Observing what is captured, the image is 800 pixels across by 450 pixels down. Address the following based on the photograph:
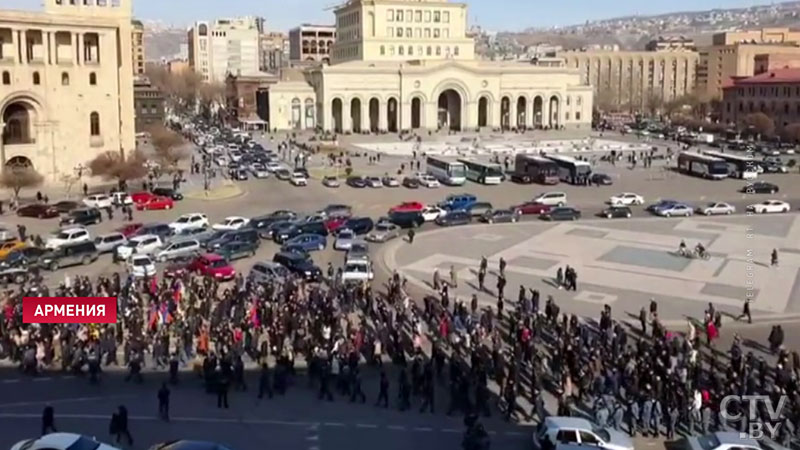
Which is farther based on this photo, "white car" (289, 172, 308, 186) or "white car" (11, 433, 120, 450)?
"white car" (289, 172, 308, 186)

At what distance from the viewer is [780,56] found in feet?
363

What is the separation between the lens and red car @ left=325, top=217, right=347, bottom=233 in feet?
112

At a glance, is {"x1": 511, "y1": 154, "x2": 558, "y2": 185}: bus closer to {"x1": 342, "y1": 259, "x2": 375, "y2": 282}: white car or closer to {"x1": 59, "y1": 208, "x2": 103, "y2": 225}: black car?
{"x1": 59, "y1": 208, "x2": 103, "y2": 225}: black car

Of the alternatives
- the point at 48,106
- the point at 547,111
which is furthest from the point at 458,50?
the point at 48,106

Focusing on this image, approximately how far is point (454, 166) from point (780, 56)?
7630 cm

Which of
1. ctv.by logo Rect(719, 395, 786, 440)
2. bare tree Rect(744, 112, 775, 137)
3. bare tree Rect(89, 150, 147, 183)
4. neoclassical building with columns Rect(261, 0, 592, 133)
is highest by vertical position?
neoclassical building with columns Rect(261, 0, 592, 133)

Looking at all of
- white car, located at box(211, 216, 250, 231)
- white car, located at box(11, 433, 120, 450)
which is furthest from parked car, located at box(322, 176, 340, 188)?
white car, located at box(11, 433, 120, 450)

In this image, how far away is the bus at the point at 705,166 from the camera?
170 ft

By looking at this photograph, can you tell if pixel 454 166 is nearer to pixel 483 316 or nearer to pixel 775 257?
pixel 775 257

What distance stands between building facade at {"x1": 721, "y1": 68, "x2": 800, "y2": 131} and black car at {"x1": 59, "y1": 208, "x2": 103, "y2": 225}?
63.9 metres

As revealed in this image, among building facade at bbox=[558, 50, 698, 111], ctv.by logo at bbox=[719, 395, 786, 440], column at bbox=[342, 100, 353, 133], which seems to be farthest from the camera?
building facade at bbox=[558, 50, 698, 111]

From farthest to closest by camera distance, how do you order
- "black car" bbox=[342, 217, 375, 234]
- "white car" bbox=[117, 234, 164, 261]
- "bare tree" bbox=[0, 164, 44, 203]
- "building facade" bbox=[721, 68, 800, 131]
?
"building facade" bbox=[721, 68, 800, 131] < "bare tree" bbox=[0, 164, 44, 203] < "black car" bbox=[342, 217, 375, 234] < "white car" bbox=[117, 234, 164, 261]

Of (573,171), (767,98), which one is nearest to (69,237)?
(573,171)

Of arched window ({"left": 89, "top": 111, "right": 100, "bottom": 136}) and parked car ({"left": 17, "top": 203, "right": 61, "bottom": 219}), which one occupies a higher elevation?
arched window ({"left": 89, "top": 111, "right": 100, "bottom": 136})
